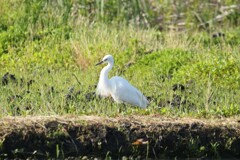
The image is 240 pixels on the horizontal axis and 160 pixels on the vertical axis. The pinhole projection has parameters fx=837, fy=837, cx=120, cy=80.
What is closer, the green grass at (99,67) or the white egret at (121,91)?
the green grass at (99,67)

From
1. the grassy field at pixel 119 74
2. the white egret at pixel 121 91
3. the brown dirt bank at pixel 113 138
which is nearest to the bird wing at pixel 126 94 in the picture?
the white egret at pixel 121 91

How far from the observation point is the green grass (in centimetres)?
1015

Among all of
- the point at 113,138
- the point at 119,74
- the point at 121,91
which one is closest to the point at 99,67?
the point at 119,74

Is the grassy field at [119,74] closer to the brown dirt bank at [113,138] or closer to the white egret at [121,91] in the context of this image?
the brown dirt bank at [113,138]

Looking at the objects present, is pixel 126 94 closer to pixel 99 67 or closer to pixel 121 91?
pixel 121 91

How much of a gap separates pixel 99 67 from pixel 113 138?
501 cm

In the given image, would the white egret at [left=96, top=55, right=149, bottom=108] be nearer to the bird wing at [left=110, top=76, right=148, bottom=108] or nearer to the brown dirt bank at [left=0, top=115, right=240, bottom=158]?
the bird wing at [left=110, top=76, right=148, bottom=108]

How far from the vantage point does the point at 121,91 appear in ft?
35.3

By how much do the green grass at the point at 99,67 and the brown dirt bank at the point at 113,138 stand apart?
1.80ft

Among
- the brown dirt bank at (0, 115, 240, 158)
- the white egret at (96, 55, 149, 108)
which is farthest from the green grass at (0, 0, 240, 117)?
the brown dirt bank at (0, 115, 240, 158)

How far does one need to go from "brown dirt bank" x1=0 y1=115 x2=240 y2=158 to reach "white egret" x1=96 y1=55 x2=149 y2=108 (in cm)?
139

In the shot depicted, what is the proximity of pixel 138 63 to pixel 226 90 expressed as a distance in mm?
2643

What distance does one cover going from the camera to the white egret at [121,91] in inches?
418

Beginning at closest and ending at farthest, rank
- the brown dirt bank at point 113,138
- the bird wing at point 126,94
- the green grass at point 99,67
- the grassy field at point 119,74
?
the brown dirt bank at point 113,138
the grassy field at point 119,74
the green grass at point 99,67
the bird wing at point 126,94
